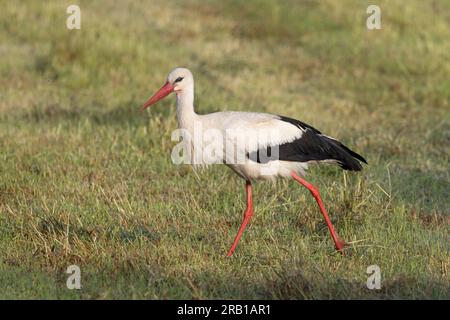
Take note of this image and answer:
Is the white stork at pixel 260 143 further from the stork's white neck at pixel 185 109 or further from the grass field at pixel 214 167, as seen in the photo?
the grass field at pixel 214 167

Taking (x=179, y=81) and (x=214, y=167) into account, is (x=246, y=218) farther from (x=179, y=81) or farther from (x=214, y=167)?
(x=214, y=167)

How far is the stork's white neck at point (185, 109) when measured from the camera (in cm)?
589

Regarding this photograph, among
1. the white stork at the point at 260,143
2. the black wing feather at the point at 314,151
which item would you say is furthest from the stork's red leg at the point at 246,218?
the black wing feather at the point at 314,151

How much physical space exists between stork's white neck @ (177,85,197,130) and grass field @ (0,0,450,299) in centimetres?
76

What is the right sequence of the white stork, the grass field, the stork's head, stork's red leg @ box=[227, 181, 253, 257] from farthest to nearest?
the stork's head
the white stork
stork's red leg @ box=[227, 181, 253, 257]
the grass field

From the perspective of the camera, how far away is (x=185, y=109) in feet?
19.5

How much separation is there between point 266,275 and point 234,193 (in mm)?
1814

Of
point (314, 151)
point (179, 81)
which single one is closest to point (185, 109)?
point (179, 81)

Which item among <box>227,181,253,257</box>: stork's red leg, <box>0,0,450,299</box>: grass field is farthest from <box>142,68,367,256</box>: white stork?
<box>0,0,450,299</box>: grass field

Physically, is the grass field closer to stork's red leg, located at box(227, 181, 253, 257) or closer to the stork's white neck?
stork's red leg, located at box(227, 181, 253, 257)

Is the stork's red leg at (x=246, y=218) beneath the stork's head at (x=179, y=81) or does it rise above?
beneath

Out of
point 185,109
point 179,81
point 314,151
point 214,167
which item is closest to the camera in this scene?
point 185,109

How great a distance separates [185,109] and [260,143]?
55 cm

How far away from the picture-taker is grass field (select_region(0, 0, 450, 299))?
17.6 feet
